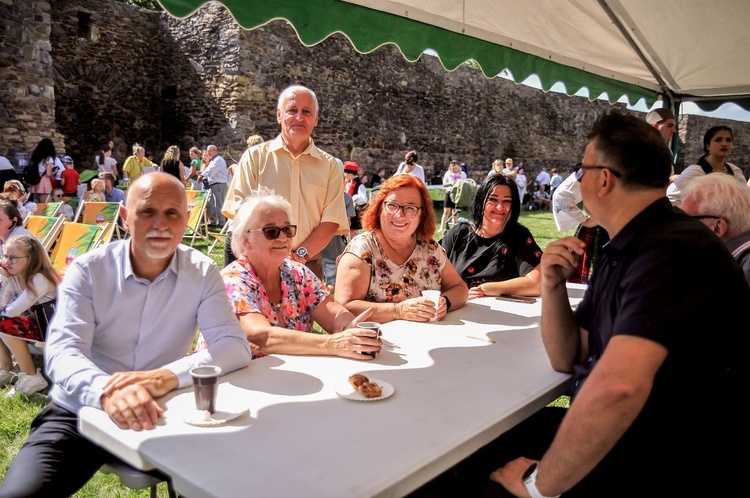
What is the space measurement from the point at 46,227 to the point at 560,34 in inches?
188

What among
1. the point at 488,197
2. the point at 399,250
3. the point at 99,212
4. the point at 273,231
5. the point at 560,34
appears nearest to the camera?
the point at 273,231

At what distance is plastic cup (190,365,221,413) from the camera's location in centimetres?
136

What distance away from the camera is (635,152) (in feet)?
4.75

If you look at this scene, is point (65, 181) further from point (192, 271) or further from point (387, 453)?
point (387, 453)

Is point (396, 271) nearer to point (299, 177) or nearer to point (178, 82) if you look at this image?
point (299, 177)

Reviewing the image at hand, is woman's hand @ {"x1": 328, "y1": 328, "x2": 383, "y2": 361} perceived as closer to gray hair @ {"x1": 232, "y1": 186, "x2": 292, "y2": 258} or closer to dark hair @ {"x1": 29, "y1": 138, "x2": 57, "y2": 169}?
gray hair @ {"x1": 232, "y1": 186, "x2": 292, "y2": 258}

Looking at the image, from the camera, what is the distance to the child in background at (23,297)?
10.9 ft

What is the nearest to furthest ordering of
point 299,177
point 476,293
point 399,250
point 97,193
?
point 399,250
point 476,293
point 299,177
point 97,193

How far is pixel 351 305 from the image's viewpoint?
2.47 meters

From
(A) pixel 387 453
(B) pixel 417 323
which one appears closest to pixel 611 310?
(A) pixel 387 453

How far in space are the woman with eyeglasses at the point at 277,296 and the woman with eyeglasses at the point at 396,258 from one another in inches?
8.2

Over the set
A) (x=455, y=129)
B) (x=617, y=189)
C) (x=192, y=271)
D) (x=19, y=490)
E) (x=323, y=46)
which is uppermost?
(x=323, y=46)

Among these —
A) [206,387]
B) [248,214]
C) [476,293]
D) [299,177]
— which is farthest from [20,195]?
[206,387]

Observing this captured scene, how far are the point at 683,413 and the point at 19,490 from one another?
176 centimetres
